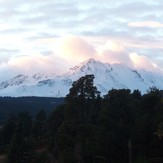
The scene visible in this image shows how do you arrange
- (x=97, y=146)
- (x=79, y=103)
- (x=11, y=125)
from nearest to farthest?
(x=97, y=146) → (x=79, y=103) → (x=11, y=125)

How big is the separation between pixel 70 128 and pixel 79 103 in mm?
9972

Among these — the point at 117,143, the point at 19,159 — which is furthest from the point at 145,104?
the point at 19,159

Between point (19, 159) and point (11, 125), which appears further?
point (11, 125)

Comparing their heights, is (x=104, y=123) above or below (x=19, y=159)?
above

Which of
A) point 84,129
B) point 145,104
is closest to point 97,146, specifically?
point 84,129

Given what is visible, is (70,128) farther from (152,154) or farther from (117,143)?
(152,154)

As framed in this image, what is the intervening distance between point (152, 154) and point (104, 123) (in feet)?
23.0

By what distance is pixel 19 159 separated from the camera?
224ft

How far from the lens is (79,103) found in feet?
249

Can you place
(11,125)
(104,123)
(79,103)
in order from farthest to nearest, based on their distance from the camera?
1. (11,125)
2. (79,103)
3. (104,123)

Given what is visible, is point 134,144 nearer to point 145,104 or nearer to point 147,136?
point 147,136

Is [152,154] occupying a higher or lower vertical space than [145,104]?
→ lower

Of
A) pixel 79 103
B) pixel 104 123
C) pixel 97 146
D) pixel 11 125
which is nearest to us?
pixel 97 146

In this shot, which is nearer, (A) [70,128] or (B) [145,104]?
(A) [70,128]
